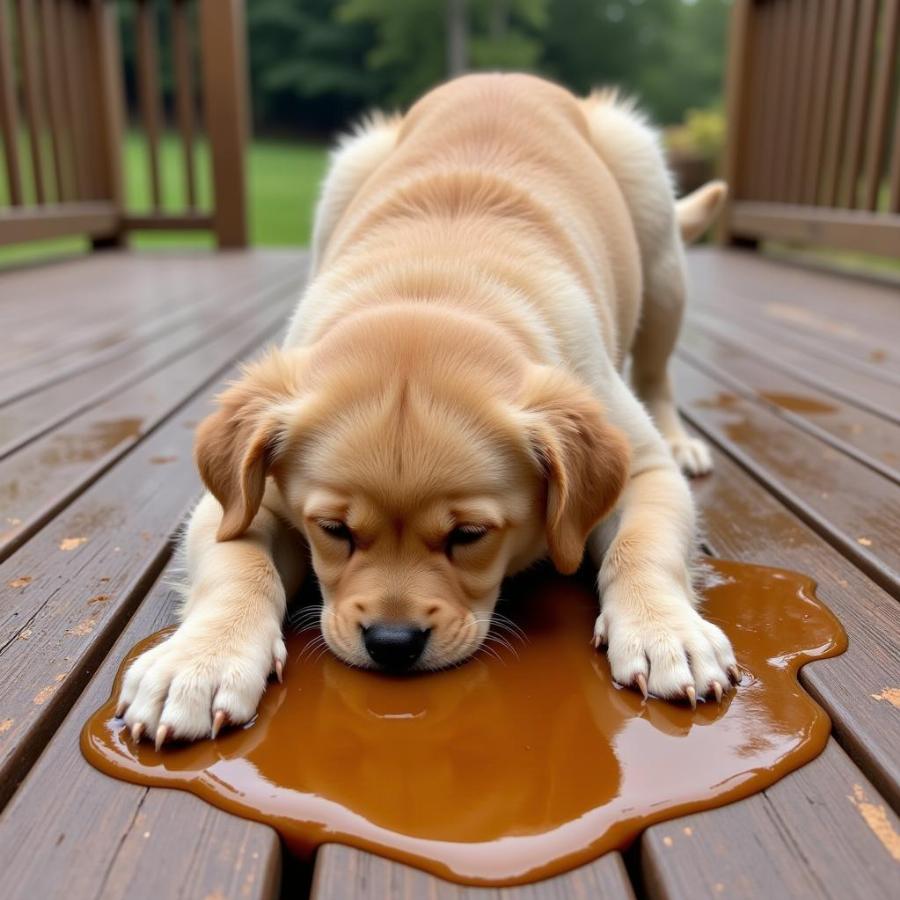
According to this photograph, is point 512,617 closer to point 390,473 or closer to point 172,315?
point 390,473

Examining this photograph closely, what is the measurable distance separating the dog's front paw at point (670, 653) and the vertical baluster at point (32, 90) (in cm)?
773

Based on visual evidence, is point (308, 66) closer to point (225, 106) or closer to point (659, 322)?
point (225, 106)

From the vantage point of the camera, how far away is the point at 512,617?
2.12 meters

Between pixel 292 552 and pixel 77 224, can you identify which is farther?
pixel 77 224

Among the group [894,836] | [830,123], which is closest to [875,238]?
[830,123]

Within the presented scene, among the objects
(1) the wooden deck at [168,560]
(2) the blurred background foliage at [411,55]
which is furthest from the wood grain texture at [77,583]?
(2) the blurred background foliage at [411,55]

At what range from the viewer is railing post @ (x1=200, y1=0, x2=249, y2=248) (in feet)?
28.7

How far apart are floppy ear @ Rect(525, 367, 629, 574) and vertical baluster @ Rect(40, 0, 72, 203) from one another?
7788 mm

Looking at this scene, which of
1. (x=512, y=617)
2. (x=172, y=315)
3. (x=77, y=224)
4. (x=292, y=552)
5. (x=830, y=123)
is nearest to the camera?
(x=512, y=617)

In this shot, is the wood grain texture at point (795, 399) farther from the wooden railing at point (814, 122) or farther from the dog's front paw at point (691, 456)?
the wooden railing at point (814, 122)

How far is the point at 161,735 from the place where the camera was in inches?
60.9

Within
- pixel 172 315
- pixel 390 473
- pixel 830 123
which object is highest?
pixel 830 123

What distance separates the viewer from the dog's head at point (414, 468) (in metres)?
1.88

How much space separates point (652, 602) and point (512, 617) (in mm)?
349
